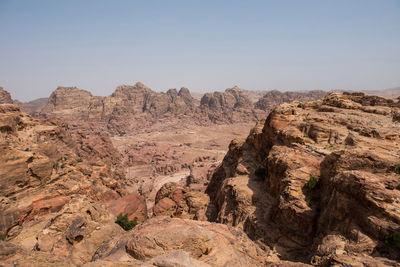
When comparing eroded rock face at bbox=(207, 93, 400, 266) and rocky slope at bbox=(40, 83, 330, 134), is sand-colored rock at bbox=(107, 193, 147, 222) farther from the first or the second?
rocky slope at bbox=(40, 83, 330, 134)

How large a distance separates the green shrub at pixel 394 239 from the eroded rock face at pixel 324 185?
0.20m

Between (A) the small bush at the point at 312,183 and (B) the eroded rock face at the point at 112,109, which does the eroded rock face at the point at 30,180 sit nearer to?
(A) the small bush at the point at 312,183

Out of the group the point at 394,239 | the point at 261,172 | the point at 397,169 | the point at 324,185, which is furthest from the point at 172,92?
the point at 394,239

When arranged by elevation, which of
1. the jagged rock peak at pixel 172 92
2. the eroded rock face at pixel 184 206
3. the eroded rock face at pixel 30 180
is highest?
the jagged rock peak at pixel 172 92

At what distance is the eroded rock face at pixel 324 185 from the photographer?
10.7 meters

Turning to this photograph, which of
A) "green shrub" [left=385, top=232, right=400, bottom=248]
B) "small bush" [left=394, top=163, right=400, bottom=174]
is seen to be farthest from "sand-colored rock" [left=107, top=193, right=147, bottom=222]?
"small bush" [left=394, top=163, right=400, bottom=174]

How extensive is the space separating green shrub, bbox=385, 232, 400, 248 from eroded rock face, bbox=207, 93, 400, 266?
0.20 m

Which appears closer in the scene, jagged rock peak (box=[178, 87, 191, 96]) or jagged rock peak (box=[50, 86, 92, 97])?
jagged rock peak (box=[50, 86, 92, 97])

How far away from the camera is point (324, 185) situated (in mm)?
15656

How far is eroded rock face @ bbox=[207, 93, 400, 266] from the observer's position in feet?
35.2

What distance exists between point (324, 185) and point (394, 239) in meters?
6.18

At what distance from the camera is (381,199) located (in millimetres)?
10875

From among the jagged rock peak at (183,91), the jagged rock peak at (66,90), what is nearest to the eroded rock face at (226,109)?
the jagged rock peak at (183,91)

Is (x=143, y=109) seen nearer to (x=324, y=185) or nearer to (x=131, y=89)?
(x=131, y=89)
